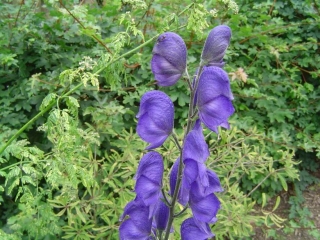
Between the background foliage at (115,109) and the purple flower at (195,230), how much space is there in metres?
0.52

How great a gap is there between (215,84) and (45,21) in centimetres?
209

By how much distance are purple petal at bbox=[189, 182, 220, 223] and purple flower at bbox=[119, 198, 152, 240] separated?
0.52 feet

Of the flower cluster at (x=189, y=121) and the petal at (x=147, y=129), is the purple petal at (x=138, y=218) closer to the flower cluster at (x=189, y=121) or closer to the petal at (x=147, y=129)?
the flower cluster at (x=189, y=121)

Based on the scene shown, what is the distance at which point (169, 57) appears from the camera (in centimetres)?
107

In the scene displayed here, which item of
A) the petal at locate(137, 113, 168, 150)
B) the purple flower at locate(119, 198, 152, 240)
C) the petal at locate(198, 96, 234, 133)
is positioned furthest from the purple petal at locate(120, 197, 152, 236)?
the petal at locate(198, 96, 234, 133)

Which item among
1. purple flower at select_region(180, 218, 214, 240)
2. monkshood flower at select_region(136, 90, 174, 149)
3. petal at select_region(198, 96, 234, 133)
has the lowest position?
purple flower at select_region(180, 218, 214, 240)

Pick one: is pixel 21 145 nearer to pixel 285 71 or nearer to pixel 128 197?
pixel 128 197

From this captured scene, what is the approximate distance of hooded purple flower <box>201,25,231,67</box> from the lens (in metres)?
1.08

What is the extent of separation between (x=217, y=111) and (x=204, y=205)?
297mm

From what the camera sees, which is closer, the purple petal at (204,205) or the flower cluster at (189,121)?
the flower cluster at (189,121)

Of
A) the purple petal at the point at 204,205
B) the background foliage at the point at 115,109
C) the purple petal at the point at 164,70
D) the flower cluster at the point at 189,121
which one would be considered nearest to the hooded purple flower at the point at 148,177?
the flower cluster at the point at 189,121

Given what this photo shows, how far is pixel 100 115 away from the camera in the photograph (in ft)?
7.67

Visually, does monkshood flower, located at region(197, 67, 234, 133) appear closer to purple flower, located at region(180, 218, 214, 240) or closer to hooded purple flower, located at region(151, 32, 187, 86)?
hooded purple flower, located at region(151, 32, 187, 86)

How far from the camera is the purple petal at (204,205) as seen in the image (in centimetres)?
116
